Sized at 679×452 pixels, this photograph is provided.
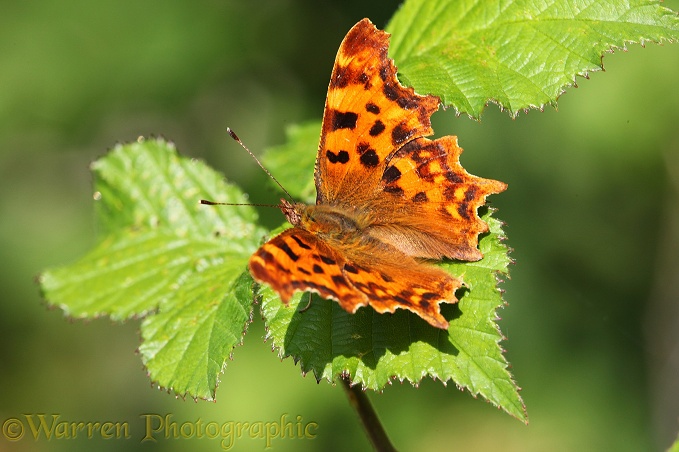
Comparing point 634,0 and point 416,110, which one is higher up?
point 416,110

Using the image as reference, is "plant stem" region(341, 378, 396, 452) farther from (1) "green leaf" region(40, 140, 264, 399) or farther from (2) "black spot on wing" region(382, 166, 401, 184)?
(2) "black spot on wing" region(382, 166, 401, 184)

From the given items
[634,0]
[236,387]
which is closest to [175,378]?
[634,0]

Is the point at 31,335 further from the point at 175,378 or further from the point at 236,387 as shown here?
the point at 175,378

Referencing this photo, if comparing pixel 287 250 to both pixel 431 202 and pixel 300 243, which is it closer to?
pixel 300 243

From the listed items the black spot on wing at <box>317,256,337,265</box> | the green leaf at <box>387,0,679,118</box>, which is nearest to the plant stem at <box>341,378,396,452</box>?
the black spot on wing at <box>317,256,337,265</box>

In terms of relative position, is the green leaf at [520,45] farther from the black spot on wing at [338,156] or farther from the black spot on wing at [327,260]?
the black spot on wing at [327,260]

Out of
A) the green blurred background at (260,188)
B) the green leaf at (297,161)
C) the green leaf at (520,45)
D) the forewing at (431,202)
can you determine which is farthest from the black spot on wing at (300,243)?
the green blurred background at (260,188)
